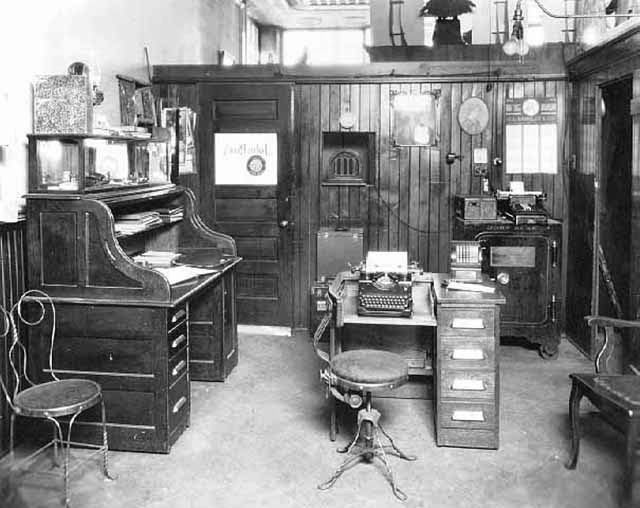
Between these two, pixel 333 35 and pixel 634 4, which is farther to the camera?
pixel 333 35

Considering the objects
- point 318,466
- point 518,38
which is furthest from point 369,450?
point 518,38

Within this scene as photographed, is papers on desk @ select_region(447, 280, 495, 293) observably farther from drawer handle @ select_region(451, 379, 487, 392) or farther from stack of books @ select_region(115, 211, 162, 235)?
→ stack of books @ select_region(115, 211, 162, 235)

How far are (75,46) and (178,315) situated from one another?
2054 millimetres

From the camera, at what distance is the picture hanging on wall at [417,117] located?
7.06 metres

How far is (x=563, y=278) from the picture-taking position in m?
7.15

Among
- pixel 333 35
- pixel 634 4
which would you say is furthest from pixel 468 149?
pixel 333 35

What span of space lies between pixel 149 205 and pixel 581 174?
382 cm

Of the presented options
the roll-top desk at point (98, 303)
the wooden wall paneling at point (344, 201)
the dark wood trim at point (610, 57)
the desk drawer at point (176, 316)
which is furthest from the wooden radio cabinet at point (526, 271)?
the roll-top desk at point (98, 303)

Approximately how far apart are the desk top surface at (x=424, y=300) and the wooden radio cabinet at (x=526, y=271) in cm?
156

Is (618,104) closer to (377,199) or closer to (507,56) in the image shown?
(507,56)

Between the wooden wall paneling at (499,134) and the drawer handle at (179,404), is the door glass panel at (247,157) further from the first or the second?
the drawer handle at (179,404)

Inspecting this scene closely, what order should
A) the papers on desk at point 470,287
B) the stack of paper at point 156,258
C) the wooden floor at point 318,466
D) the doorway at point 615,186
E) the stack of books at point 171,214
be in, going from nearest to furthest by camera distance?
the wooden floor at point 318,466 → the papers on desk at point 470,287 → the stack of paper at point 156,258 → the stack of books at point 171,214 → the doorway at point 615,186

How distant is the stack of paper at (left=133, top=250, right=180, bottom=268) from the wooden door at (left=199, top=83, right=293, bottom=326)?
167 centimetres

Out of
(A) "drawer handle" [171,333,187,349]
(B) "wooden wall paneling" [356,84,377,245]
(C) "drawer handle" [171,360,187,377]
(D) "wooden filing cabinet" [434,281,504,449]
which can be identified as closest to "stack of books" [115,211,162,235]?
(A) "drawer handle" [171,333,187,349]
